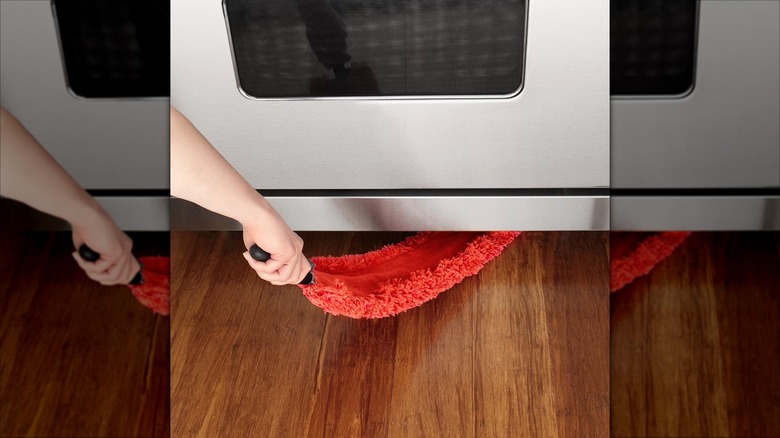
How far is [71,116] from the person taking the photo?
0.45 m

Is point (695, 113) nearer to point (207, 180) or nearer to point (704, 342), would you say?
point (704, 342)

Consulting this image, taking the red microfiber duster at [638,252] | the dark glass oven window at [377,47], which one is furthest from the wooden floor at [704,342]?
the dark glass oven window at [377,47]

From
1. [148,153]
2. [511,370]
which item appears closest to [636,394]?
[511,370]

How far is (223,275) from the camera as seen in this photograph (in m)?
0.46

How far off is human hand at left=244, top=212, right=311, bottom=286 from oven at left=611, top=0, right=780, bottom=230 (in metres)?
0.23

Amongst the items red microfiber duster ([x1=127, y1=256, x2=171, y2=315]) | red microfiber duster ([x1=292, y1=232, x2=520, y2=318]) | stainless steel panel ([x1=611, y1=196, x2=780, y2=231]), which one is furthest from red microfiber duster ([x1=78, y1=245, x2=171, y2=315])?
stainless steel panel ([x1=611, y1=196, x2=780, y2=231])

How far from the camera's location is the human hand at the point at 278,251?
0.45 m

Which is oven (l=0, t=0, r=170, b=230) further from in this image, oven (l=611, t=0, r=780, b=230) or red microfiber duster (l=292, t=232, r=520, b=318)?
oven (l=611, t=0, r=780, b=230)

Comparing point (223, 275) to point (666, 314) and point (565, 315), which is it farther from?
point (666, 314)

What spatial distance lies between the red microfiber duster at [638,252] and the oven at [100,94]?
36cm

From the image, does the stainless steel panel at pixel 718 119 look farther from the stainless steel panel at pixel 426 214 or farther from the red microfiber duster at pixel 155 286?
the red microfiber duster at pixel 155 286

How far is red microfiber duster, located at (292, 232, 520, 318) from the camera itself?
1.52 feet

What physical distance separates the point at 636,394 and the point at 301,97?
380 mm

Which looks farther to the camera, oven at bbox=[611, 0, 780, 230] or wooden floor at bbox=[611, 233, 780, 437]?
wooden floor at bbox=[611, 233, 780, 437]
